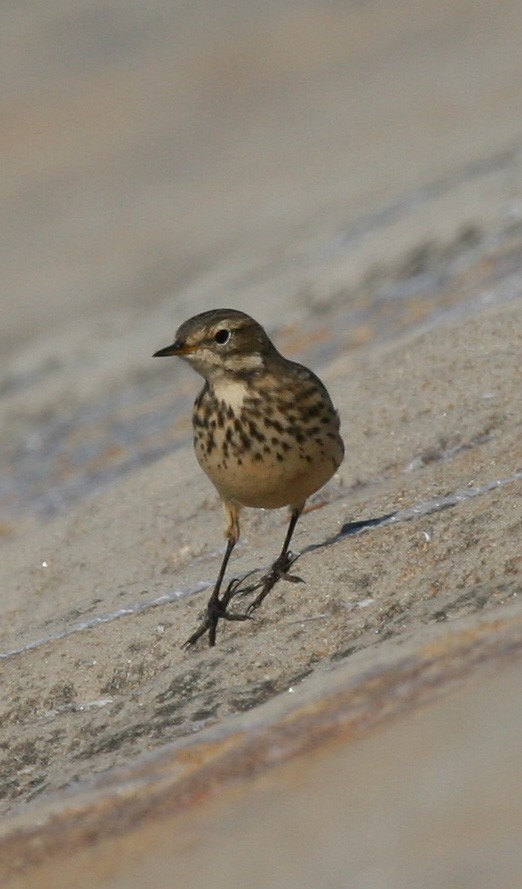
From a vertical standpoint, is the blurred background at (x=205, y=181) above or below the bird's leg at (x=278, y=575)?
above

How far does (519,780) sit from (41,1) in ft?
73.9

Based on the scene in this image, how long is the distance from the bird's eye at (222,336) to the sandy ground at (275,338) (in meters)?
0.89

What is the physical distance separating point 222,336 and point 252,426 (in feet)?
1.45

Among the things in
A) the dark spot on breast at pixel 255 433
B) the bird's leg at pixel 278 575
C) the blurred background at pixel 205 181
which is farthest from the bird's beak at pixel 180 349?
the blurred background at pixel 205 181

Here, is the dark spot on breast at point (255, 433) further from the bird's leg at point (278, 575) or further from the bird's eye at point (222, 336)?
the bird's leg at point (278, 575)

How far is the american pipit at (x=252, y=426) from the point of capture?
6402mm

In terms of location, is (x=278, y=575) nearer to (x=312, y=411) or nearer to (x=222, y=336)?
(x=312, y=411)

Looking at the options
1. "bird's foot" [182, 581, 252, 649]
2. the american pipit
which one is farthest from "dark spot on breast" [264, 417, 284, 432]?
"bird's foot" [182, 581, 252, 649]

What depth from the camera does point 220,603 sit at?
21.4 ft

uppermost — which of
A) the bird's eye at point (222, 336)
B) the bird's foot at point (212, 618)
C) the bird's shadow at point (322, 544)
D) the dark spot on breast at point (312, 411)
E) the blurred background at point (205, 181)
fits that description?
the blurred background at point (205, 181)

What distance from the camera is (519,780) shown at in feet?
13.2

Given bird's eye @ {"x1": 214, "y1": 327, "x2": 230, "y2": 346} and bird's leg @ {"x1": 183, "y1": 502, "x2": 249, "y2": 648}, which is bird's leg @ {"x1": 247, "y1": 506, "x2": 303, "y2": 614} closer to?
bird's leg @ {"x1": 183, "y1": 502, "x2": 249, "y2": 648}

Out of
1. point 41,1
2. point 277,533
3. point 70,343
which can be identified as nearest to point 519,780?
point 277,533

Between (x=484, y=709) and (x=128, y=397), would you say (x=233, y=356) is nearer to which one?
(x=484, y=709)
